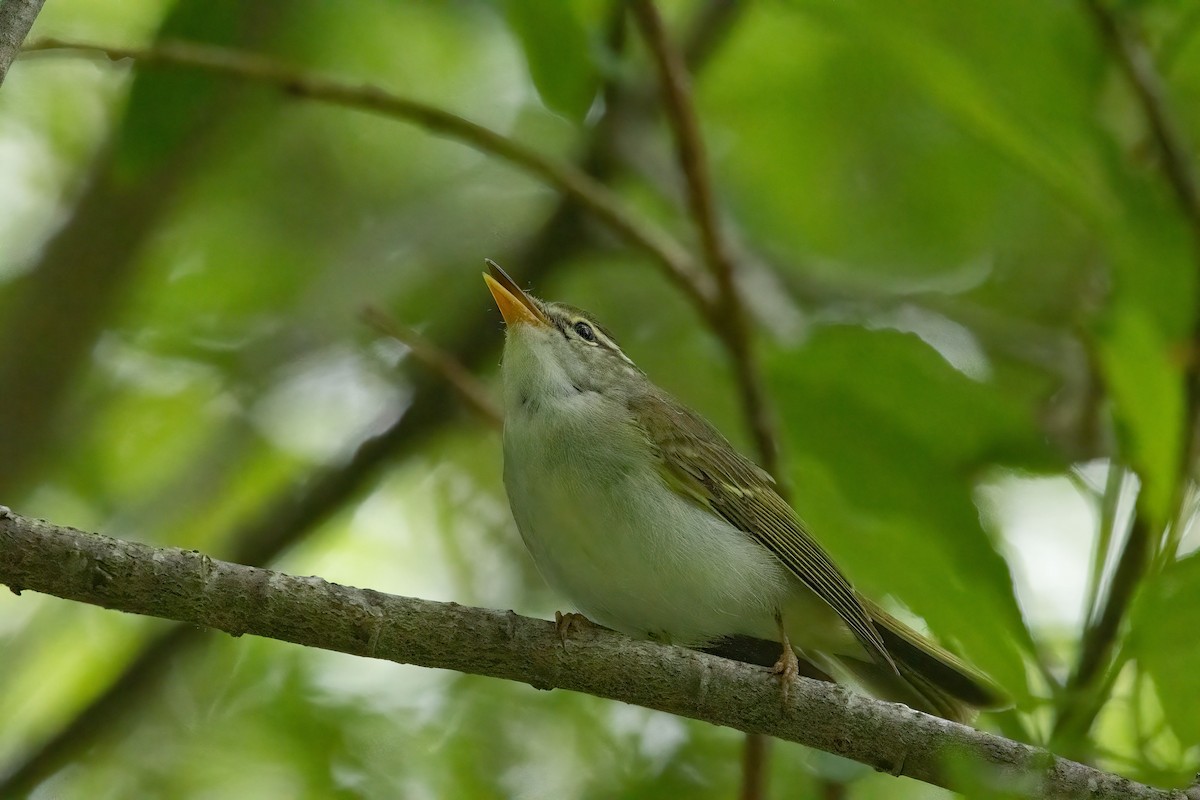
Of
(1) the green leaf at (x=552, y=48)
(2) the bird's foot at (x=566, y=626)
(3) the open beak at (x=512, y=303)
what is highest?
(3) the open beak at (x=512, y=303)

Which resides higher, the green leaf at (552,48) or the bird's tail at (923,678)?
the green leaf at (552,48)

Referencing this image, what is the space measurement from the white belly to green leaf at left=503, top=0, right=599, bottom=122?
4.03ft

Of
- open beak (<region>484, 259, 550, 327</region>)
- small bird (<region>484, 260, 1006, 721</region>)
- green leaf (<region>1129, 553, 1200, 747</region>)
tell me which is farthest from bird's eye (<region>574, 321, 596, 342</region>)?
green leaf (<region>1129, 553, 1200, 747</region>)

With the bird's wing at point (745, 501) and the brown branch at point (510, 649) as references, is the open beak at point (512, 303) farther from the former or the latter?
the brown branch at point (510, 649)

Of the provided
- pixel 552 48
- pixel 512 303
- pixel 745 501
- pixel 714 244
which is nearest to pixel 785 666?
pixel 745 501

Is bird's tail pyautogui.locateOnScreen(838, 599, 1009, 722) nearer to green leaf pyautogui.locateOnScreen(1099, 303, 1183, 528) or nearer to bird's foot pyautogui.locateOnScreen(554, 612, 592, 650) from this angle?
bird's foot pyautogui.locateOnScreen(554, 612, 592, 650)

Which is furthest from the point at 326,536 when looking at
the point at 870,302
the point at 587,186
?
the point at 870,302

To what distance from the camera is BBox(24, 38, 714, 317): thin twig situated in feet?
12.4

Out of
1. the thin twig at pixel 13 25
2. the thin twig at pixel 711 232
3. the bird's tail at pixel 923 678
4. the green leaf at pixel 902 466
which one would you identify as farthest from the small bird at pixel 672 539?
the thin twig at pixel 13 25

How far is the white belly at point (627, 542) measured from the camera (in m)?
4.08

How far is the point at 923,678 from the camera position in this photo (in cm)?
445

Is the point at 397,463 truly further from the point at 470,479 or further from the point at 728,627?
the point at 728,627

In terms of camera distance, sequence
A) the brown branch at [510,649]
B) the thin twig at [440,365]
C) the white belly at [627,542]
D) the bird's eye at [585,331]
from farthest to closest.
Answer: the bird's eye at [585,331], the thin twig at [440,365], the white belly at [627,542], the brown branch at [510,649]

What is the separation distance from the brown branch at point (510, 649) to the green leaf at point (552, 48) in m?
1.34
